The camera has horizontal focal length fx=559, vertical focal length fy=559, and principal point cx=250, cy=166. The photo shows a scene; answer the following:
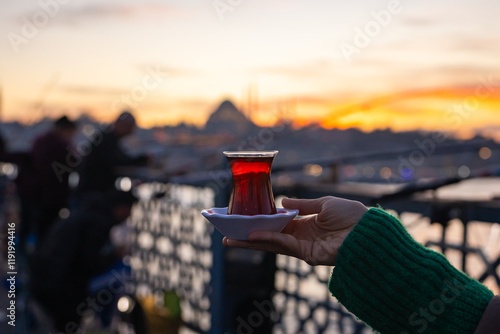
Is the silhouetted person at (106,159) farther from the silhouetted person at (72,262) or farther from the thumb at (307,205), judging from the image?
the thumb at (307,205)

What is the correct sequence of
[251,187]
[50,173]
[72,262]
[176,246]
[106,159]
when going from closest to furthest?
[251,187] → [72,262] → [176,246] → [106,159] → [50,173]

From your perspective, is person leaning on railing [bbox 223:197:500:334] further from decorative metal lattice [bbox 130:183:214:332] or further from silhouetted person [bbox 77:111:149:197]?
silhouetted person [bbox 77:111:149:197]

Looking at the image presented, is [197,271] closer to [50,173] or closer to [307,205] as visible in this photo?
[50,173]

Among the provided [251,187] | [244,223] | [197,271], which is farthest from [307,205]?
[197,271]

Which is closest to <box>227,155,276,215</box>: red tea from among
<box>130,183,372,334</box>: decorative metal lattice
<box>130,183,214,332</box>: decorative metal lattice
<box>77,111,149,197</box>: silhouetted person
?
<box>130,183,372,334</box>: decorative metal lattice

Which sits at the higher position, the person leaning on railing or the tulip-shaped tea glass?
the tulip-shaped tea glass

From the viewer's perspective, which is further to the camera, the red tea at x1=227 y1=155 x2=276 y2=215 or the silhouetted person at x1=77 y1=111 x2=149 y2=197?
the silhouetted person at x1=77 y1=111 x2=149 y2=197
